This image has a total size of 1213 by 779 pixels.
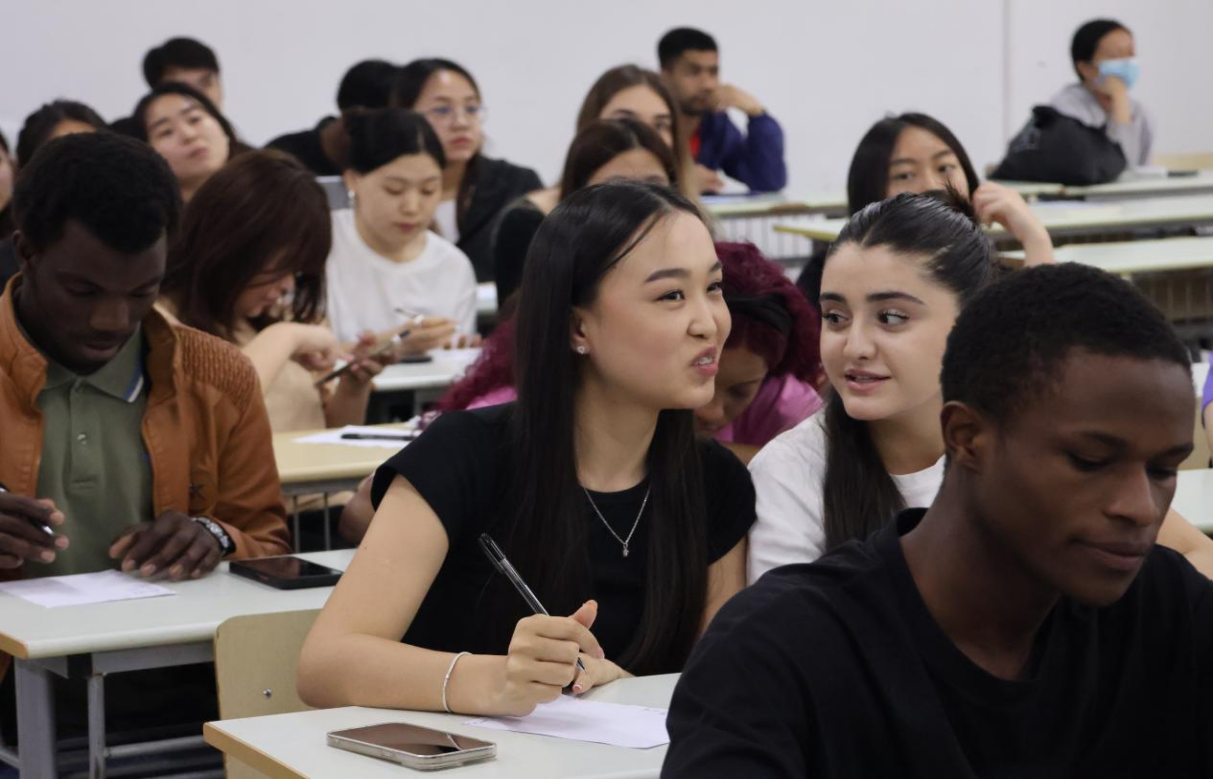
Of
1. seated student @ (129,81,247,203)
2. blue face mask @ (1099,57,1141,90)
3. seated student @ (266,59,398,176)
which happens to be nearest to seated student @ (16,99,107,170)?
seated student @ (129,81,247,203)

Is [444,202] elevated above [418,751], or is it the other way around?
[444,202]

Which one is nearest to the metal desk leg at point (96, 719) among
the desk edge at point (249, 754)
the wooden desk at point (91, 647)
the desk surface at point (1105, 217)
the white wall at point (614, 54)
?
the wooden desk at point (91, 647)

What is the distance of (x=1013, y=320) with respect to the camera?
3.59 feet

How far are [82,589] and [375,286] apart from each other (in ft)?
8.51

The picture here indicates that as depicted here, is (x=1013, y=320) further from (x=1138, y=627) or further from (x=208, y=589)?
(x=208, y=589)

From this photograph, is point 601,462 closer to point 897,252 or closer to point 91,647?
point 897,252

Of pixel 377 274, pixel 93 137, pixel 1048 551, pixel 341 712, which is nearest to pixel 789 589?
pixel 1048 551

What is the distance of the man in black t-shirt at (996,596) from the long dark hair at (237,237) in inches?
92.1

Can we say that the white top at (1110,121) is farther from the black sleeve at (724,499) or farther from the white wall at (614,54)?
the black sleeve at (724,499)

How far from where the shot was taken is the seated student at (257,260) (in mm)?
3283

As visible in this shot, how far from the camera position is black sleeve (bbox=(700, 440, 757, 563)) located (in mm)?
2014

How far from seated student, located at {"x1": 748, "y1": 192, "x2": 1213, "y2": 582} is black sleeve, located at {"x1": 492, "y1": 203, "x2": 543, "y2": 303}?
221cm

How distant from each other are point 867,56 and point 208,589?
7621 mm

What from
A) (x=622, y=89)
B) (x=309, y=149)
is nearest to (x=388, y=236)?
(x=622, y=89)
